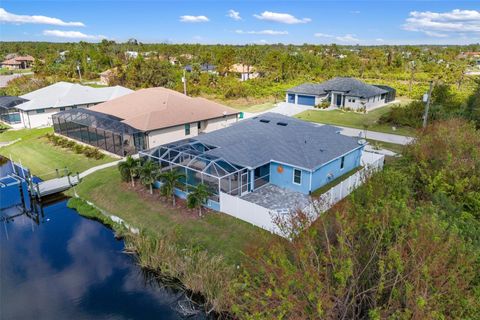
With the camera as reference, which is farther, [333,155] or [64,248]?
[333,155]

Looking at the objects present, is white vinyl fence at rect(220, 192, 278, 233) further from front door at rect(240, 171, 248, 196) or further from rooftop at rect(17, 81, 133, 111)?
rooftop at rect(17, 81, 133, 111)

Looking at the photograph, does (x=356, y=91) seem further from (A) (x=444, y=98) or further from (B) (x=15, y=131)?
(B) (x=15, y=131)

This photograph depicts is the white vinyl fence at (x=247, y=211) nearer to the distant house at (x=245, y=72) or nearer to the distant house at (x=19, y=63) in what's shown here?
the distant house at (x=245, y=72)

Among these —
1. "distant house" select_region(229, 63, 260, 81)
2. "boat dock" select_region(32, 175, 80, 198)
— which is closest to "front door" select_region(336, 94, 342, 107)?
"distant house" select_region(229, 63, 260, 81)

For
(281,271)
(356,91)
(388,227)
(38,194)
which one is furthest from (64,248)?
(356,91)

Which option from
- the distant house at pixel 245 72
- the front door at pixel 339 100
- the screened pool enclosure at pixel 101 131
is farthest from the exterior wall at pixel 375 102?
the distant house at pixel 245 72
